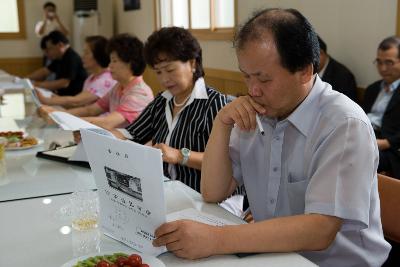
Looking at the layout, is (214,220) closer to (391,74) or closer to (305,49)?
(305,49)

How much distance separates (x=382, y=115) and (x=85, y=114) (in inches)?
81.1

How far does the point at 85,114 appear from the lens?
3402 mm

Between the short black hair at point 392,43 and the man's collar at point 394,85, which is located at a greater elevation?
the short black hair at point 392,43

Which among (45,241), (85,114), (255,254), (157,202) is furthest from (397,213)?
(85,114)

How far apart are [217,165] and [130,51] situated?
5.74 feet

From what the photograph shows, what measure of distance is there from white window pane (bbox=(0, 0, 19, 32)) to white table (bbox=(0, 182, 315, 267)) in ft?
24.8

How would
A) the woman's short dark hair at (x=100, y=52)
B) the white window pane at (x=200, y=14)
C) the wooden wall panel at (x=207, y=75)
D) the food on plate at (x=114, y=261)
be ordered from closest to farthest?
the food on plate at (x=114, y=261) → the woman's short dark hair at (x=100, y=52) → the wooden wall panel at (x=207, y=75) → the white window pane at (x=200, y=14)

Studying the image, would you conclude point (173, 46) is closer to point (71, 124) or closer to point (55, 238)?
point (71, 124)

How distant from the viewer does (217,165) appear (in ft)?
4.61

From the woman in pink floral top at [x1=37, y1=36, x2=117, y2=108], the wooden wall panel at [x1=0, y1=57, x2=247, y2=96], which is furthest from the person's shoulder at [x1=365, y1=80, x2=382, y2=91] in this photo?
the woman in pink floral top at [x1=37, y1=36, x2=117, y2=108]

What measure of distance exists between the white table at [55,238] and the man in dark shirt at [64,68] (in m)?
4.14

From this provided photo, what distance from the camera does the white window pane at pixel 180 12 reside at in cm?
611

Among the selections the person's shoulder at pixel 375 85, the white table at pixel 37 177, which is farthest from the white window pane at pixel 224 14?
the white table at pixel 37 177

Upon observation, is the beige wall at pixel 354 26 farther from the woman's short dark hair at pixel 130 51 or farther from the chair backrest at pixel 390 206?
the chair backrest at pixel 390 206
